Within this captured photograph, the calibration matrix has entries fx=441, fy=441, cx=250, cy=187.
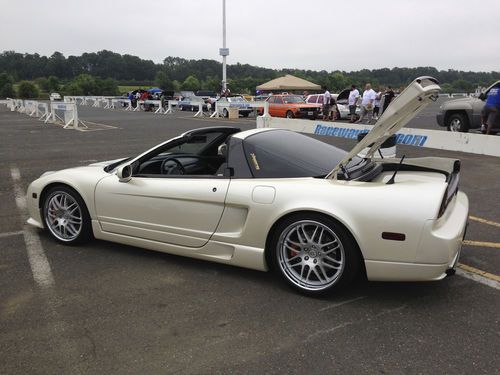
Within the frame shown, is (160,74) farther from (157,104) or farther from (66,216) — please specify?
(66,216)

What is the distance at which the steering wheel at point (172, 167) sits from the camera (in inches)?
168

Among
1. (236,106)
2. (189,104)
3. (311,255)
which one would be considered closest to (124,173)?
(311,255)

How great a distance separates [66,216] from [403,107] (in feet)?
10.8

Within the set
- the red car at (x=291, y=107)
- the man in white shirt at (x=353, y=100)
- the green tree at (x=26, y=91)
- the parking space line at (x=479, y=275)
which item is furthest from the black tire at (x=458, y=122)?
the green tree at (x=26, y=91)

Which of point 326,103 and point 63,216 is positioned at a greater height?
point 326,103

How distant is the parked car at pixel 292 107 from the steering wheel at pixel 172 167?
1773 cm

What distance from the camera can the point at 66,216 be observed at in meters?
4.39

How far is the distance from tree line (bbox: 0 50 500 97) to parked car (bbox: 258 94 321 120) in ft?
170

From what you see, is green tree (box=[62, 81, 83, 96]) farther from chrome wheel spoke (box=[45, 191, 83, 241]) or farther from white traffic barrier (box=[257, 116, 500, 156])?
chrome wheel spoke (box=[45, 191, 83, 241])

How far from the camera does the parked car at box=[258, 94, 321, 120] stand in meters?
21.7

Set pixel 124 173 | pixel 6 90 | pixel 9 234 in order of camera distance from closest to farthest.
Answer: pixel 124 173 < pixel 9 234 < pixel 6 90

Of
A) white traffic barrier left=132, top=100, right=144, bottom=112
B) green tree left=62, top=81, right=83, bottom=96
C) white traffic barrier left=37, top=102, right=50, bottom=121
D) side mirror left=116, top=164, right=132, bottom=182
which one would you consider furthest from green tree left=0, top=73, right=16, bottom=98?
side mirror left=116, top=164, right=132, bottom=182

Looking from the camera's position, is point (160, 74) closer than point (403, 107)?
No

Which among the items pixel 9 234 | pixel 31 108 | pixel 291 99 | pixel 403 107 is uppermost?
pixel 403 107
